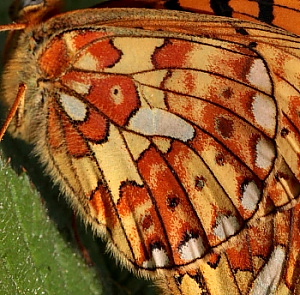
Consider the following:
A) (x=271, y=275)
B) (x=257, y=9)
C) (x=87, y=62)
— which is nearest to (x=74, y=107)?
(x=87, y=62)

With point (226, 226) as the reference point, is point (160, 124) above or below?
above

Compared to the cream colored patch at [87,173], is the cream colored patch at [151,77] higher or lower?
higher

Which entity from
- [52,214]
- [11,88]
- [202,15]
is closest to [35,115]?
[11,88]

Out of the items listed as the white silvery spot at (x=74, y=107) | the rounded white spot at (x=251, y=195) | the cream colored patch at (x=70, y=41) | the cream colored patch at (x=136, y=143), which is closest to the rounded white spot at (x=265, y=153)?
the rounded white spot at (x=251, y=195)

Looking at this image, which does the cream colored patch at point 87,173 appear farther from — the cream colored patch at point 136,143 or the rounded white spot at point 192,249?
the rounded white spot at point 192,249

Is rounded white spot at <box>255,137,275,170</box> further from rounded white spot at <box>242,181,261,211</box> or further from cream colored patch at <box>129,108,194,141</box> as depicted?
cream colored patch at <box>129,108,194,141</box>

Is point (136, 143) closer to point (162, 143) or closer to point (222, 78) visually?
point (162, 143)

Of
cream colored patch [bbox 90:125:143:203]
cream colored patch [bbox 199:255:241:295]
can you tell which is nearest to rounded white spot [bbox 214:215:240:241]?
cream colored patch [bbox 199:255:241:295]
